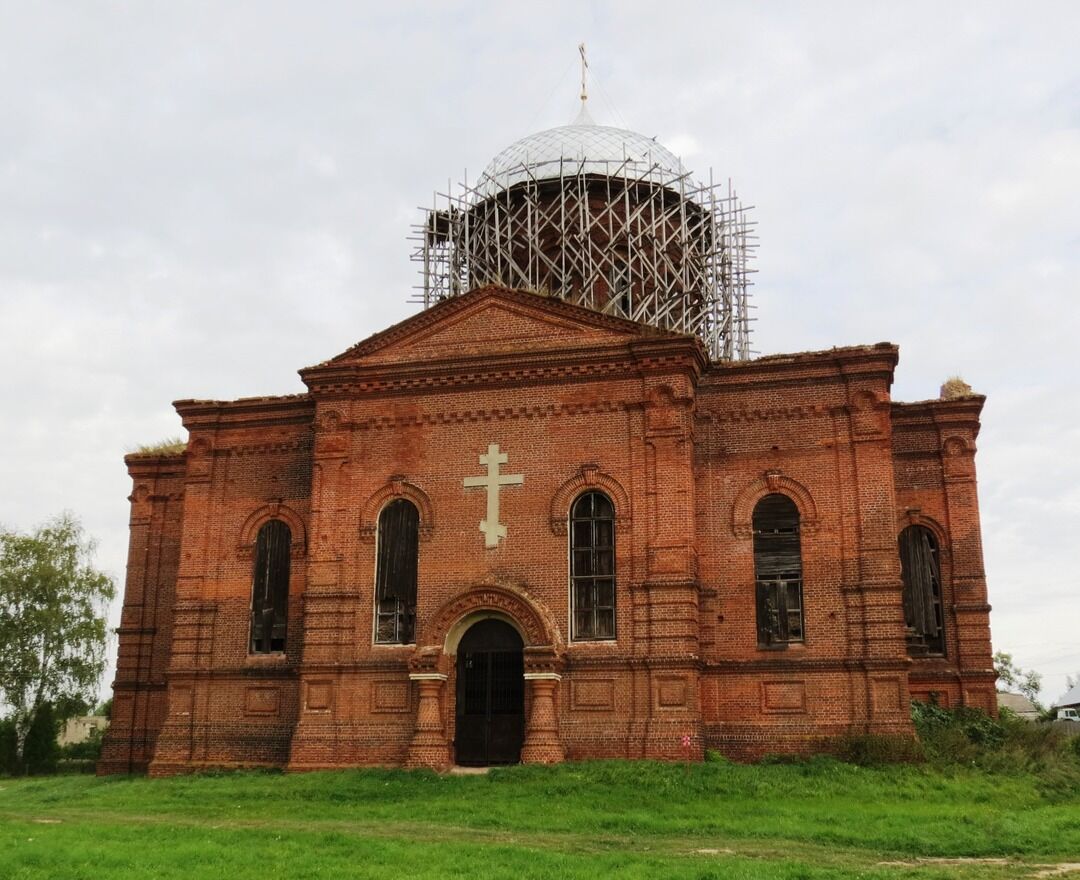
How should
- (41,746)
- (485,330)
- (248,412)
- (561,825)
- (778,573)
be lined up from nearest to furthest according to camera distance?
(561,825) < (778,573) < (485,330) < (248,412) < (41,746)

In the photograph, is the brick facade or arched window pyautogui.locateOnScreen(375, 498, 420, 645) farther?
arched window pyautogui.locateOnScreen(375, 498, 420, 645)

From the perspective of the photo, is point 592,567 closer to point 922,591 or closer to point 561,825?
point 561,825

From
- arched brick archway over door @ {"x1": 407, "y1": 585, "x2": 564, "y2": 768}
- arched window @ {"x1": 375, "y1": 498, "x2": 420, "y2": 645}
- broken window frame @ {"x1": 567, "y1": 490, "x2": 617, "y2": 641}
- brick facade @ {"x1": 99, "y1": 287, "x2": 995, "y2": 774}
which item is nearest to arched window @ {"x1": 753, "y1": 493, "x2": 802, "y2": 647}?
brick facade @ {"x1": 99, "y1": 287, "x2": 995, "y2": 774}

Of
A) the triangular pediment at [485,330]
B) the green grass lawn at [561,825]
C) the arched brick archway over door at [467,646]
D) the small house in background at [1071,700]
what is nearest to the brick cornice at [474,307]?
the triangular pediment at [485,330]

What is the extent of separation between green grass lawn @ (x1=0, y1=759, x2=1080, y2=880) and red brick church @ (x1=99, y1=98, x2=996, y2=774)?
160 cm

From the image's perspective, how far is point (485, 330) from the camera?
22.8 m

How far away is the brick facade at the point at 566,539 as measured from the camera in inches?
795

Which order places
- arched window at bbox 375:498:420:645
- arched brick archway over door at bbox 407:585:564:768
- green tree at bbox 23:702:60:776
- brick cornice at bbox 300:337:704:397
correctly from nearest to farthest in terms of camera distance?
1. arched brick archway over door at bbox 407:585:564:768
2. brick cornice at bbox 300:337:704:397
3. arched window at bbox 375:498:420:645
4. green tree at bbox 23:702:60:776

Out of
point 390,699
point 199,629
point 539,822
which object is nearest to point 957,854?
point 539,822

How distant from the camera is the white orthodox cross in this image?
2147 cm

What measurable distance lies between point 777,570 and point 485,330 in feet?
24.1

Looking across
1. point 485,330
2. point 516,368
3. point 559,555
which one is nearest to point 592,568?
point 559,555

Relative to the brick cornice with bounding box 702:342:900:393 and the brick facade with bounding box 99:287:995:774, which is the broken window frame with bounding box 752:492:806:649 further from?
the brick cornice with bounding box 702:342:900:393

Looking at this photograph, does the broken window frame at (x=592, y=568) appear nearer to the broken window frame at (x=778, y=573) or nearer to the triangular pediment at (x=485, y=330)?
the broken window frame at (x=778, y=573)
